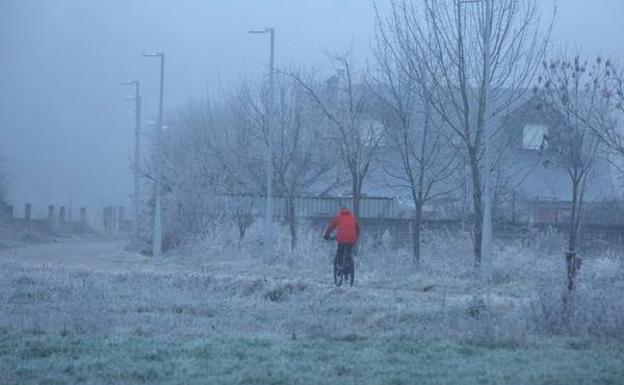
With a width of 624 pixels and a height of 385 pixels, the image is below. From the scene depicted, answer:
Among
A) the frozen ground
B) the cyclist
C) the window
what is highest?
the window

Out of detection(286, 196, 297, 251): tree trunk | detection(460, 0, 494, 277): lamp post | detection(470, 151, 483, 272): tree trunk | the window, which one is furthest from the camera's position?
the window

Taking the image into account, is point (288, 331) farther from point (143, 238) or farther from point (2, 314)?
point (143, 238)

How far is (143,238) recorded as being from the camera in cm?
3809

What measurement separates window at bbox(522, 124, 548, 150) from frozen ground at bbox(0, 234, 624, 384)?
11855 millimetres

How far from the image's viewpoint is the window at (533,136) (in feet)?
104

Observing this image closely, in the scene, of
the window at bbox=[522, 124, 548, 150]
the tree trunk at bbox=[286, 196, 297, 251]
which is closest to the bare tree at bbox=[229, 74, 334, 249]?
the tree trunk at bbox=[286, 196, 297, 251]

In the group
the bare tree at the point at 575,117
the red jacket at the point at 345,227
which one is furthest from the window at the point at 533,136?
the red jacket at the point at 345,227

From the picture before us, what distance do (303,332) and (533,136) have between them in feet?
71.5

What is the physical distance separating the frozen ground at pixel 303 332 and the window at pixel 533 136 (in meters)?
11.9

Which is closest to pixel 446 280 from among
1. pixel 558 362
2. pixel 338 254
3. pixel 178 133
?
pixel 338 254

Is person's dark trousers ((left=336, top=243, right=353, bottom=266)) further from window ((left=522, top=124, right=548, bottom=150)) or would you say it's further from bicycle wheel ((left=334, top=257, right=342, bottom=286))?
window ((left=522, top=124, right=548, bottom=150))

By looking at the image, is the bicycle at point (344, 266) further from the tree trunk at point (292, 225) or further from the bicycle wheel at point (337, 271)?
the tree trunk at point (292, 225)

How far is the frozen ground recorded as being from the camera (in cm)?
945

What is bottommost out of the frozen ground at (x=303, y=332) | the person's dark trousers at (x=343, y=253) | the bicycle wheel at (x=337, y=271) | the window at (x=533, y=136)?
the frozen ground at (x=303, y=332)
